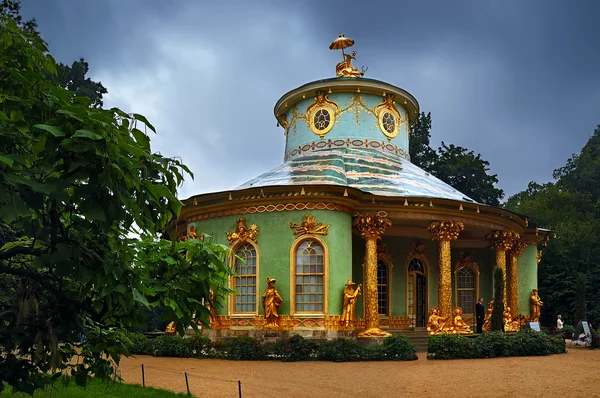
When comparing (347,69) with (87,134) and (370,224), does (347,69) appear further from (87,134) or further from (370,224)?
(87,134)

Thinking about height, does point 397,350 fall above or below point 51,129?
below


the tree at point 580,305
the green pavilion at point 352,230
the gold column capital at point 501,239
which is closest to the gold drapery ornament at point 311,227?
the green pavilion at point 352,230

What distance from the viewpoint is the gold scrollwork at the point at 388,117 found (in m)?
25.3

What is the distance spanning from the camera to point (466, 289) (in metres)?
24.4

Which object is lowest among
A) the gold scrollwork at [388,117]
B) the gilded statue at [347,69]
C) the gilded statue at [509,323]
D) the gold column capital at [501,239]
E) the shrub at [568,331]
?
the shrub at [568,331]

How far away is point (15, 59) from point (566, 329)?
25150mm

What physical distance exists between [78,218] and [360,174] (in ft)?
57.5

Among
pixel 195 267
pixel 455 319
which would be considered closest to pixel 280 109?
pixel 455 319

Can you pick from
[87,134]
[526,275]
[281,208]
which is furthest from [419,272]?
[87,134]

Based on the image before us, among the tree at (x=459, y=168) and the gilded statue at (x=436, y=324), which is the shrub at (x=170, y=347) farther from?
the tree at (x=459, y=168)

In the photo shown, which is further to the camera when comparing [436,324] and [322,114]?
[322,114]

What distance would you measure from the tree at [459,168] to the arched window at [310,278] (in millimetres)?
28466

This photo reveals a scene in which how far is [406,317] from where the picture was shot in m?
22.0

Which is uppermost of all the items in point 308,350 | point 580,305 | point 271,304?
point 271,304
